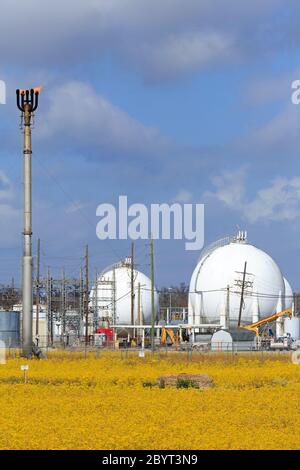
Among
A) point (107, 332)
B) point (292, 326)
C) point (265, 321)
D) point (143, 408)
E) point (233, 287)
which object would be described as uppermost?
point (233, 287)

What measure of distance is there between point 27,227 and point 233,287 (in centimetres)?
3358

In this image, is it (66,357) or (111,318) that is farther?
(111,318)

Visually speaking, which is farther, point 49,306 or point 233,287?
point 49,306

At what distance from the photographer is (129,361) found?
143ft

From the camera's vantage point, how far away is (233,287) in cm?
7638

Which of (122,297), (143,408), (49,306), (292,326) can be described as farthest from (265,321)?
(143,408)

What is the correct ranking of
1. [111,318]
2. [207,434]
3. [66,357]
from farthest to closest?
[111,318], [66,357], [207,434]

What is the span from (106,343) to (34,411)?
5522cm

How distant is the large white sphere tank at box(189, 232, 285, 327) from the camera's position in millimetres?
76688

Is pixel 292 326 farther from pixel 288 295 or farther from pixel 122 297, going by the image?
pixel 122 297

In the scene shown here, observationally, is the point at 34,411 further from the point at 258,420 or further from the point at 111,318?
the point at 111,318

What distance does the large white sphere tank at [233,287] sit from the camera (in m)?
76.7

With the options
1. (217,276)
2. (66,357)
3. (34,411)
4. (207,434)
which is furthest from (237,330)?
(207,434)

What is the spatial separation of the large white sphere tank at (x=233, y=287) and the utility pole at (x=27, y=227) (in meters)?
32.3
